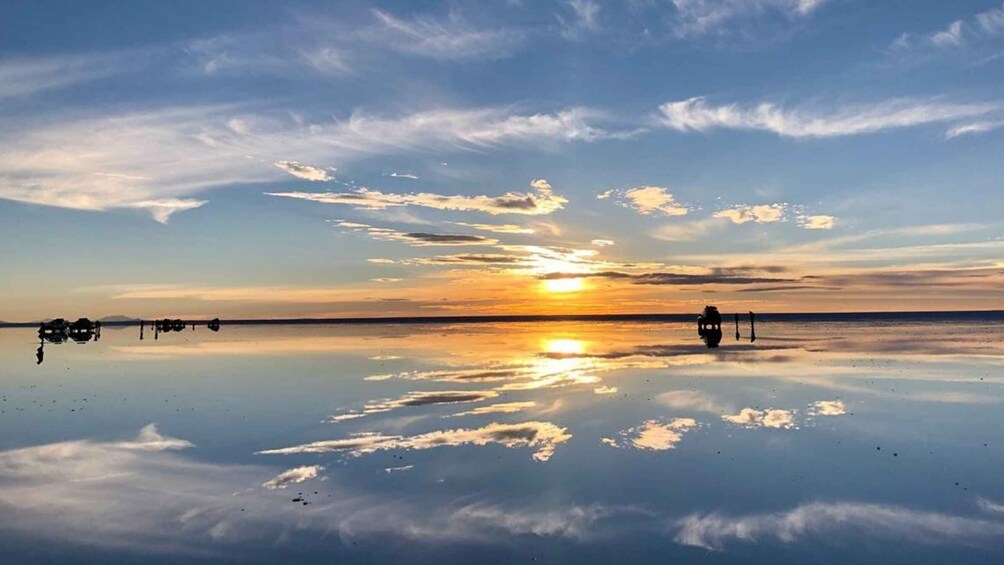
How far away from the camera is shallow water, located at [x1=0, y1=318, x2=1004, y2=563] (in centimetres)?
1340

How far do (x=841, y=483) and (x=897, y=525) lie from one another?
313 cm

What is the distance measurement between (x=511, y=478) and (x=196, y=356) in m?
55.3

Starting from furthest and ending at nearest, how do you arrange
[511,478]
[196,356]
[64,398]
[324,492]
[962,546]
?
[196,356] < [64,398] < [511,478] < [324,492] < [962,546]

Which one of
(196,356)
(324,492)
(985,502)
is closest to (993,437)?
(985,502)

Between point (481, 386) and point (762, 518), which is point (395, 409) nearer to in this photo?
→ point (481, 386)

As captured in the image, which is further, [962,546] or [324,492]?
[324,492]

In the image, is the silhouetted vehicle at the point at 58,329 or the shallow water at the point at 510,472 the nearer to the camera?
the shallow water at the point at 510,472

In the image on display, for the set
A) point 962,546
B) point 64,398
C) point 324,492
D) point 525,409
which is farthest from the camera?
point 64,398

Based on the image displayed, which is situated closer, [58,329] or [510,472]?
[510,472]

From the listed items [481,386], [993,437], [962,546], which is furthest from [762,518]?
[481,386]

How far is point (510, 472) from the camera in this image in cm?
1845

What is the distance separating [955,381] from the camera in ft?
120

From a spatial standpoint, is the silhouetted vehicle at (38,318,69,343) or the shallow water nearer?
the shallow water

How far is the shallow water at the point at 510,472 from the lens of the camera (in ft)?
44.0
